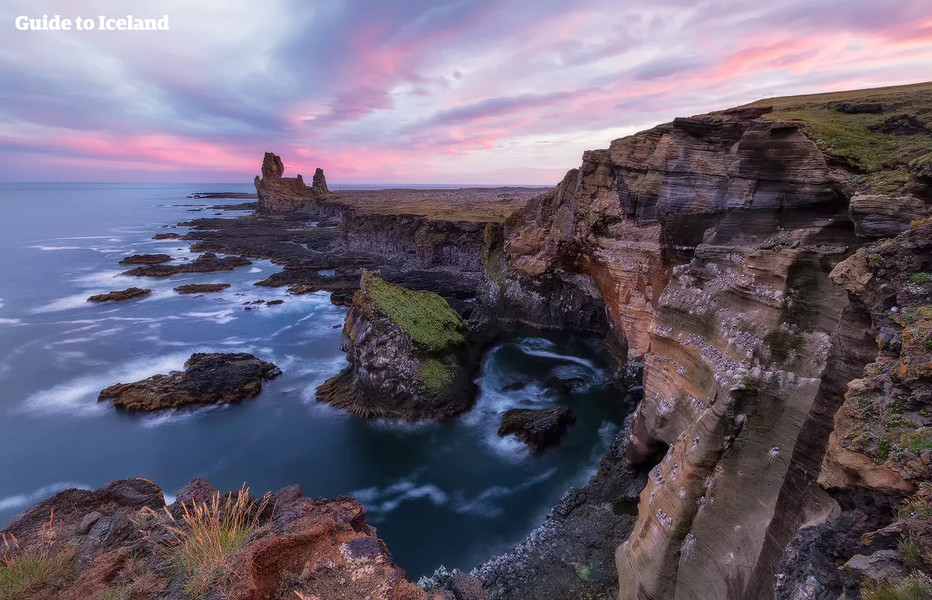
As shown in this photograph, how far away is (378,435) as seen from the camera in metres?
21.9

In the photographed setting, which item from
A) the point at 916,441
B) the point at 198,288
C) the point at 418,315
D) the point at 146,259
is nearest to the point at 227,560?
the point at 916,441

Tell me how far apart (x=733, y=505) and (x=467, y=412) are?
15.4 m

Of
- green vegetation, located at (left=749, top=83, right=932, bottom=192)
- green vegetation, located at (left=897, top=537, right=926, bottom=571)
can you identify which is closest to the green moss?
green vegetation, located at (left=749, top=83, right=932, bottom=192)

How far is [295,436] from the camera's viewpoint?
73.4 ft

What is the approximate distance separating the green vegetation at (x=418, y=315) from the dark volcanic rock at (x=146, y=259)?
52657mm

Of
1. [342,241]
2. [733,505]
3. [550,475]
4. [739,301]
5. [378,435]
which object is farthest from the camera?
[342,241]

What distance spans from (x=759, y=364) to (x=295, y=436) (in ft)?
68.7

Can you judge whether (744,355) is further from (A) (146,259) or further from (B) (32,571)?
(A) (146,259)

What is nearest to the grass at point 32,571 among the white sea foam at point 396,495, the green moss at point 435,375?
the white sea foam at point 396,495

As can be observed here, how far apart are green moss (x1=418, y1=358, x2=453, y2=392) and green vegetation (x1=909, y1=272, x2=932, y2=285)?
1963 centimetres

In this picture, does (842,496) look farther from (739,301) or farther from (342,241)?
Result: (342,241)

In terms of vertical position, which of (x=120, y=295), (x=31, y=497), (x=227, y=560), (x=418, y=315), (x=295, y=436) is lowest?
(x=31, y=497)

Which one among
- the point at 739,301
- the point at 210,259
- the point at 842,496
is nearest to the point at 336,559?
the point at 842,496

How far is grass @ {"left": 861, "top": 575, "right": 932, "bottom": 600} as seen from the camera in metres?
3.65
